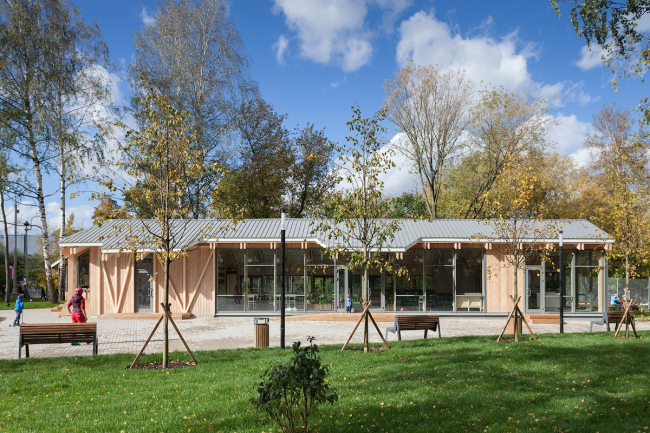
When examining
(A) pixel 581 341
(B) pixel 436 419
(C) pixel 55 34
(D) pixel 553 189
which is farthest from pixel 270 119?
(B) pixel 436 419

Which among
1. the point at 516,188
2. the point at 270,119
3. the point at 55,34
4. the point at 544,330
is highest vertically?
the point at 55,34

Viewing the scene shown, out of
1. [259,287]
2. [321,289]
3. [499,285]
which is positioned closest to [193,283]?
[259,287]

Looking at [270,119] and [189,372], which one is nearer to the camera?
[189,372]

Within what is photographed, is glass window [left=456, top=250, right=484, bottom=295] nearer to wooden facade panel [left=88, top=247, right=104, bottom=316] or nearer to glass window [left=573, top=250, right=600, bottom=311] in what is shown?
glass window [left=573, top=250, right=600, bottom=311]

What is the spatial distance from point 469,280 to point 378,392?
18.0 m

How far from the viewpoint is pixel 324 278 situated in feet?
81.4

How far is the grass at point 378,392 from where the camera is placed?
6383mm

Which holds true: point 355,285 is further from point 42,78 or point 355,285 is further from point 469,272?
point 42,78

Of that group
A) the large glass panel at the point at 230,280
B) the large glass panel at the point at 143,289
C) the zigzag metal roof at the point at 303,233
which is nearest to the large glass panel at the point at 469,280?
the zigzag metal roof at the point at 303,233

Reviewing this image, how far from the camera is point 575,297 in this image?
953 inches

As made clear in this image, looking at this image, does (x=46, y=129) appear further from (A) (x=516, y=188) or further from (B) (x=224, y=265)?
(A) (x=516, y=188)

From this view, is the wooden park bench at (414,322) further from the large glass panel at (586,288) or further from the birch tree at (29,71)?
the birch tree at (29,71)

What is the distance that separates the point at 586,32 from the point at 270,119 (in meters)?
31.2

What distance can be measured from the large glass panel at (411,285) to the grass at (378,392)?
12759mm
